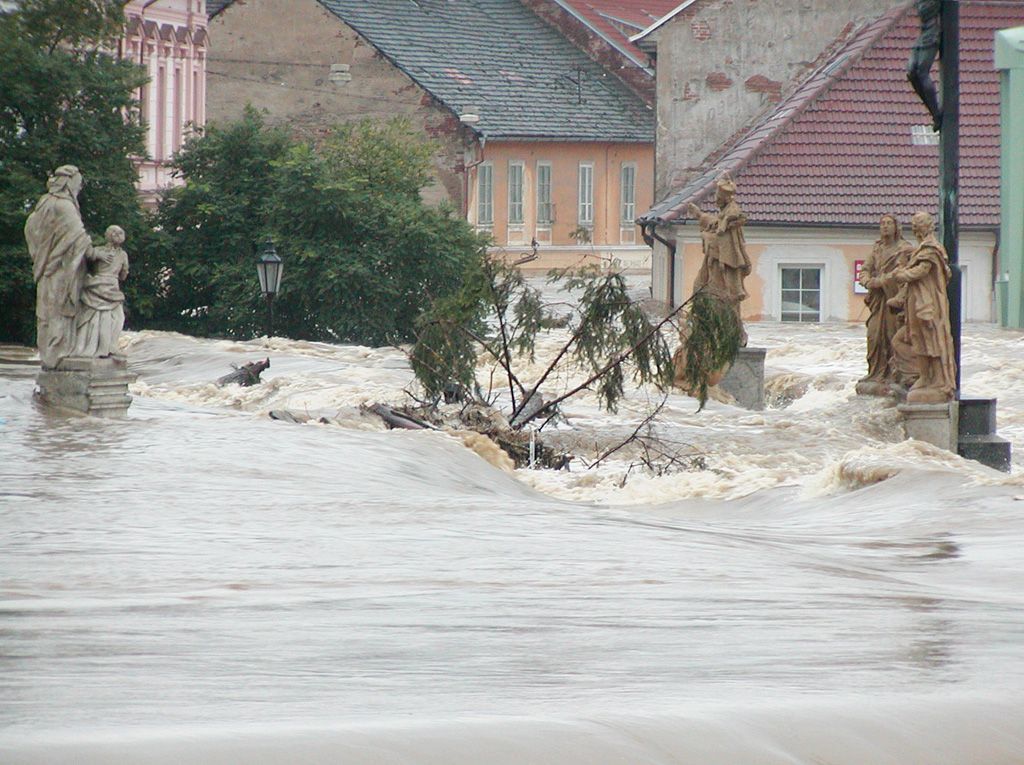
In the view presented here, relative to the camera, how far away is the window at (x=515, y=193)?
57.9 m

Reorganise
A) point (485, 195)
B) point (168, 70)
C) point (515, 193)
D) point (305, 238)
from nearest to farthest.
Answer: point (305, 238) < point (168, 70) < point (485, 195) < point (515, 193)

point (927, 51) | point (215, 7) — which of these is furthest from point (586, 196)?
point (927, 51)

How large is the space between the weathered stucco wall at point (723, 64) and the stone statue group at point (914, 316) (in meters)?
20.8

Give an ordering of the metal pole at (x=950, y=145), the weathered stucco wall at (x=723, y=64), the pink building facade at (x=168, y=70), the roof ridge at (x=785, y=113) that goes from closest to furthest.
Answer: the metal pole at (x=950, y=145), the roof ridge at (x=785, y=113), the weathered stucco wall at (x=723, y=64), the pink building facade at (x=168, y=70)

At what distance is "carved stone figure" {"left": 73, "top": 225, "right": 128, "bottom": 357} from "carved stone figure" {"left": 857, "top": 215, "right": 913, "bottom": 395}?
337 inches

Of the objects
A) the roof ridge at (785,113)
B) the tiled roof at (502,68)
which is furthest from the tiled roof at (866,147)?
the tiled roof at (502,68)

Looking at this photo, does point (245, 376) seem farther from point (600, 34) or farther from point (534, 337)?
point (600, 34)

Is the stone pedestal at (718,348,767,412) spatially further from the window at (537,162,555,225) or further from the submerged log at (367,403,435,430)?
the window at (537,162,555,225)

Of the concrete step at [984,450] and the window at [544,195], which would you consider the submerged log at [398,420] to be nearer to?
the concrete step at [984,450]

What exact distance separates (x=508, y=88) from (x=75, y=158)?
22234mm

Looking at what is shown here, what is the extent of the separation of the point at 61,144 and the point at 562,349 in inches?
700

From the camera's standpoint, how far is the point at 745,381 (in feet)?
85.4

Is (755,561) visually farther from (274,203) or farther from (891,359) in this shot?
(274,203)

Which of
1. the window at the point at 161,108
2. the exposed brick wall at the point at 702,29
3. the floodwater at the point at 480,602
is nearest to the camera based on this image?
the floodwater at the point at 480,602
